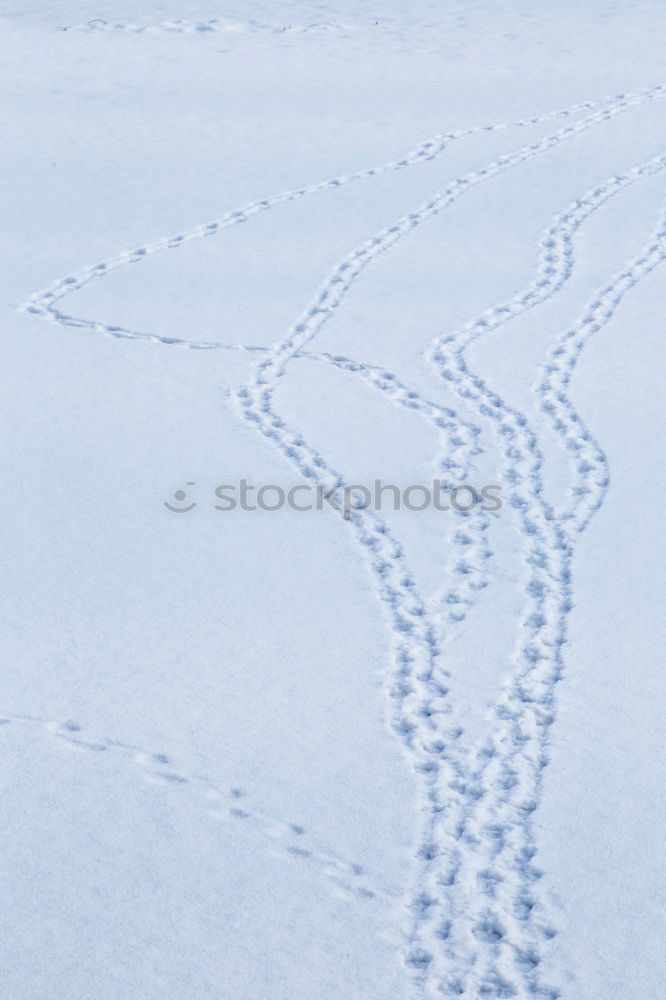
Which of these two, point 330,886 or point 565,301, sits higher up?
point 565,301

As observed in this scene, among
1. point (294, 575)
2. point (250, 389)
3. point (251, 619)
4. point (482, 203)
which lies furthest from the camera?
point (482, 203)

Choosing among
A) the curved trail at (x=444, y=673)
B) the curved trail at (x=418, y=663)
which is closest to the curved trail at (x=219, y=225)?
the curved trail at (x=444, y=673)

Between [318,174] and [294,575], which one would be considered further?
[318,174]

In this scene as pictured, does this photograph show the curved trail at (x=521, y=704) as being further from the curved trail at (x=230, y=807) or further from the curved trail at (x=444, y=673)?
the curved trail at (x=230, y=807)

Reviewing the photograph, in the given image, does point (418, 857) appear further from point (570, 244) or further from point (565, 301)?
point (570, 244)

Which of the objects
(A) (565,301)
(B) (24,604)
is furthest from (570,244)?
(B) (24,604)

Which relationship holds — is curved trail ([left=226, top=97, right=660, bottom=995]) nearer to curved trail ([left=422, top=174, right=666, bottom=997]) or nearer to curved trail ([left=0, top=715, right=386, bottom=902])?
curved trail ([left=422, top=174, right=666, bottom=997])

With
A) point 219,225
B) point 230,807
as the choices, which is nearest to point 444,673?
point 230,807
